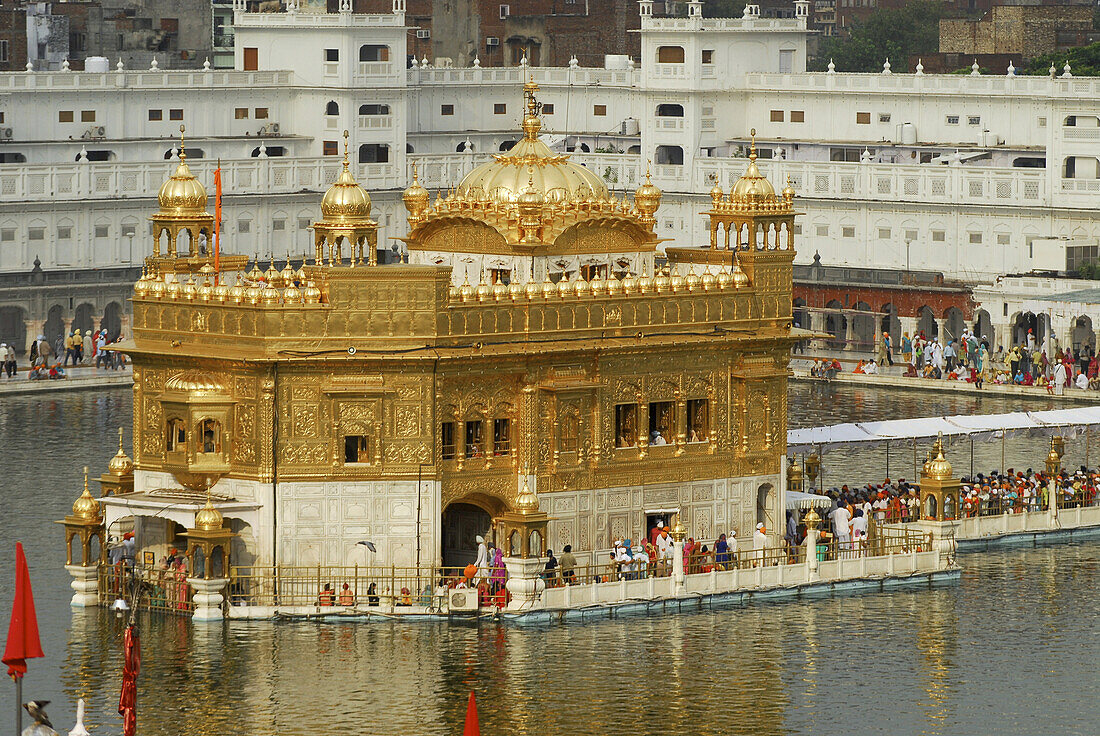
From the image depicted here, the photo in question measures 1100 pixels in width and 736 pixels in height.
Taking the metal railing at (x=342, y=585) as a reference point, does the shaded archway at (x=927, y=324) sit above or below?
above

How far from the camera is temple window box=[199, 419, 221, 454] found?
5375 cm

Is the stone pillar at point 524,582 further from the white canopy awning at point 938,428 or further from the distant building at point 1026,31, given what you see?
the distant building at point 1026,31

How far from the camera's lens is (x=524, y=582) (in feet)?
172

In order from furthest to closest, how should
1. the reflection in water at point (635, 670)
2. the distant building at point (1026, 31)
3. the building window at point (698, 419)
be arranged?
1. the distant building at point (1026, 31)
2. the building window at point (698, 419)
3. the reflection in water at point (635, 670)

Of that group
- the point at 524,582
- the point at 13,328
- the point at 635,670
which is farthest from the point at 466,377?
the point at 13,328

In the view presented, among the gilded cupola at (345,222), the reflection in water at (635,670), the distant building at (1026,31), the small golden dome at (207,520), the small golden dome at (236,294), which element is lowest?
the reflection in water at (635,670)

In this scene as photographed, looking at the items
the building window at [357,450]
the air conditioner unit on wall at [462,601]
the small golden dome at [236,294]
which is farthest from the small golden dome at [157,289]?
the air conditioner unit on wall at [462,601]

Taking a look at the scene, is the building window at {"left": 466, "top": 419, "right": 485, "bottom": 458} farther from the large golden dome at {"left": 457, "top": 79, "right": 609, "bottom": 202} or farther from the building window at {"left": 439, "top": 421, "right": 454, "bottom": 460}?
the large golden dome at {"left": 457, "top": 79, "right": 609, "bottom": 202}

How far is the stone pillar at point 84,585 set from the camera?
177 ft

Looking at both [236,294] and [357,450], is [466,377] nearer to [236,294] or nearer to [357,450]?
[357,450]

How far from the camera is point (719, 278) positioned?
189 ft

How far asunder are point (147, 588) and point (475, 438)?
642 cm

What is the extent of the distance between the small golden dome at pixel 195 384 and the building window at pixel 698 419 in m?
9.22

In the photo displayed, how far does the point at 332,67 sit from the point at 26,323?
2141 cm
